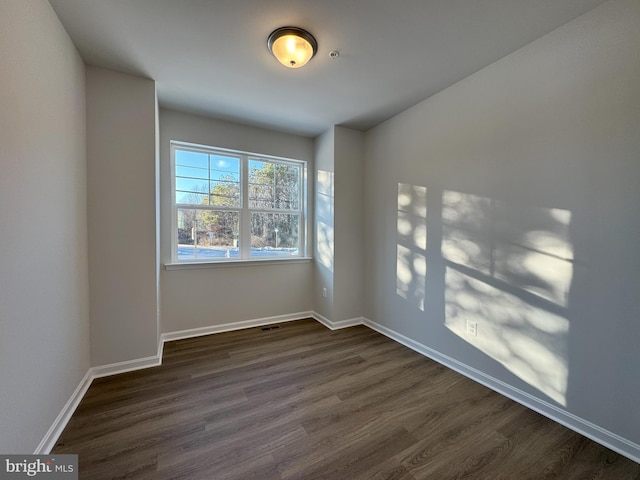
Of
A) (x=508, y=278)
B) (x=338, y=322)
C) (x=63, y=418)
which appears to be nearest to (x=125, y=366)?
(x=63, y=418)

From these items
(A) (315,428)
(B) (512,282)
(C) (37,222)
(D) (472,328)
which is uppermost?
(C) (37,222)

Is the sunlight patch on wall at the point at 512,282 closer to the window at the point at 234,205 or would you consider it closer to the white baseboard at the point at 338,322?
the white baseboard at the point at 338,322

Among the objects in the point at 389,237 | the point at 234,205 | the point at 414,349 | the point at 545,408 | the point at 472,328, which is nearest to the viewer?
the point at 545,408

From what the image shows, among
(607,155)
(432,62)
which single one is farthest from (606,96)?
(432,62)

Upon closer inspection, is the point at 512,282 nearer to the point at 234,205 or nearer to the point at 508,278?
the point at 508,278

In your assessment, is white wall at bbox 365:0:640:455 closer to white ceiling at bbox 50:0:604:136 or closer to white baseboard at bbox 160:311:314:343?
white ceiling at bbox 50:0:604:136

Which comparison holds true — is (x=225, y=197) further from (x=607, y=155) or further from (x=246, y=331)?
(x=607, y=155)

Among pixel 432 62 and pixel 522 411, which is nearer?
pixel 522 411

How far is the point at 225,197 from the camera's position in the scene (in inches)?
129

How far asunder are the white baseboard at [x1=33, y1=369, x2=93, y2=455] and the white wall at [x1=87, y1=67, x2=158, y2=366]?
224mm

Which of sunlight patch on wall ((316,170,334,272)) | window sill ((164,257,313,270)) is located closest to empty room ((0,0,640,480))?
window sill ((164,257,313,270))

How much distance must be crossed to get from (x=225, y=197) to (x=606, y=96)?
3400mm

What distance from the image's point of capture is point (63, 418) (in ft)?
5.35

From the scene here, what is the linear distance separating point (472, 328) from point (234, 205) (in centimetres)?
292
